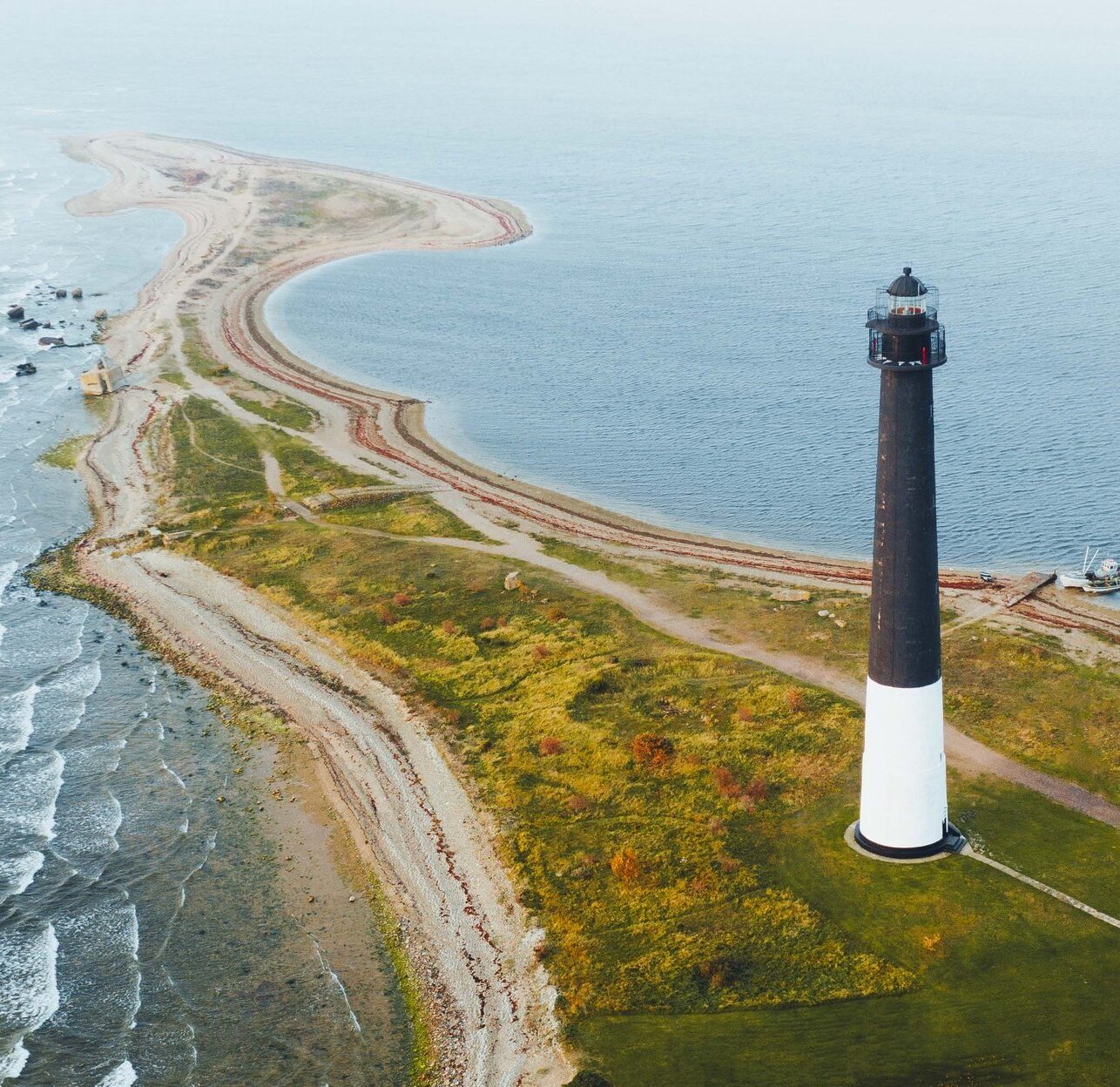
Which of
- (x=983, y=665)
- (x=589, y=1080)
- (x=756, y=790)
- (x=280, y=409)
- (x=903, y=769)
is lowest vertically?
(x=589, y=1080)

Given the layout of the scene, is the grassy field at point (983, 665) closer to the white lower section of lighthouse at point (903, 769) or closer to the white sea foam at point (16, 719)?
the white lower section of lighthouse at point (903, 769)

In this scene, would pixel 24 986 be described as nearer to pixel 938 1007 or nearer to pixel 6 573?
pixel 938 1007

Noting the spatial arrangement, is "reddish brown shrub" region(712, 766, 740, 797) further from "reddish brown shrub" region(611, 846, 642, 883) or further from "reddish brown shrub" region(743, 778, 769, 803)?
"reddish brown shrub" region(611, 846, 642, 883)

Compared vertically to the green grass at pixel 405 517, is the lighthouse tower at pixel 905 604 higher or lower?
higher

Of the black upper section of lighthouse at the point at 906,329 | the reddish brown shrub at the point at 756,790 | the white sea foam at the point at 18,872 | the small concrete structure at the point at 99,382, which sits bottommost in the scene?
the white sea foam at the point at 18,872

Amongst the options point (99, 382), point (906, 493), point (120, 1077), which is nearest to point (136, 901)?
point (120, 1077)

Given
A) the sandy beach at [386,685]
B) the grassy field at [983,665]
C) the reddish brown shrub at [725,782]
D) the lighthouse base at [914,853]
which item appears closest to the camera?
the sandy beach at [386,685]

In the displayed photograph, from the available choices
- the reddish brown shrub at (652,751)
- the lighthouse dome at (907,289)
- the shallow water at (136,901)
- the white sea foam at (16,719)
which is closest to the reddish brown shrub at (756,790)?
the reddish brown shrub at (652,751)
